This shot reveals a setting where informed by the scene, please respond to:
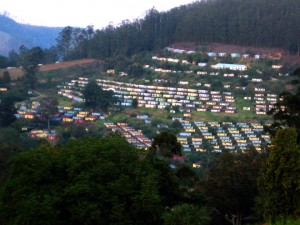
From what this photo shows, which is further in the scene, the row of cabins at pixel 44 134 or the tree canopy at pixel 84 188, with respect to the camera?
the row of cabins at pixel 44 134

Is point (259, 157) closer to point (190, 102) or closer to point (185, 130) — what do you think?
point (185, 130)

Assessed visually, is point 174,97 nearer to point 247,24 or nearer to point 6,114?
point 6,114

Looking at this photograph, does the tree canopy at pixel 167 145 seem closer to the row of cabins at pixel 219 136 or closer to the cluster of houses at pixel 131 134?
the cluster of houses at pixel 131 134

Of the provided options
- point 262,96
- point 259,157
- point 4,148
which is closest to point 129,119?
point 262,96

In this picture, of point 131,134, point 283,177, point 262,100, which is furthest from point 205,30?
point 283,177

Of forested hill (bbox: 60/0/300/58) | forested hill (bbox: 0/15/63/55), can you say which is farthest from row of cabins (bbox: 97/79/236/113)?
forested hill (bbox: 0/15/63/55)

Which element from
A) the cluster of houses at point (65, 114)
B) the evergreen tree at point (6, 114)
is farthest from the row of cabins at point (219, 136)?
the evergreen tree at point (6, 114)

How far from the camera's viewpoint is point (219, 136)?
77.2ft

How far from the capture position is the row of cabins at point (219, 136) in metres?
21.8

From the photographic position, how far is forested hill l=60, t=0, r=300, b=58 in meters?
38.5

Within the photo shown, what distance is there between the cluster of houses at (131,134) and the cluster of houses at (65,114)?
176 centimetres

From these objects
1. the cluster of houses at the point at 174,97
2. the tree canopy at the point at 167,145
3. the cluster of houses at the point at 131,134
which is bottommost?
the cluster of houses at the point at 131,134

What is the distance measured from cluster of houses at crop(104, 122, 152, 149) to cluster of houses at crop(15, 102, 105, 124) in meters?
1.76

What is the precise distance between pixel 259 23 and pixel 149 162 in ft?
107
